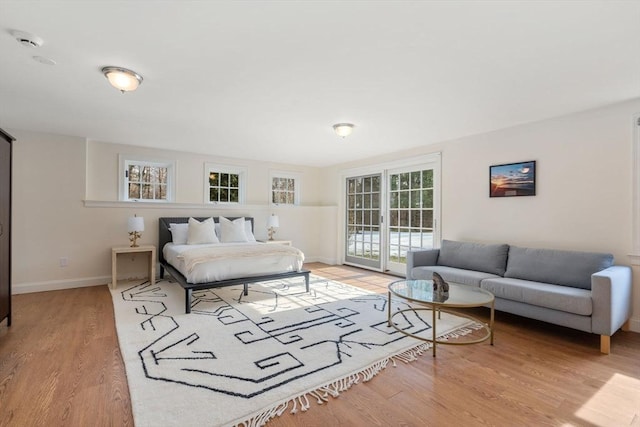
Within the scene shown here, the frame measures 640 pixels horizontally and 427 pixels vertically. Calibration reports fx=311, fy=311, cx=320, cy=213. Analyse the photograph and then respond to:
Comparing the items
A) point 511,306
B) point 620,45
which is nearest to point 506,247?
point 511,306

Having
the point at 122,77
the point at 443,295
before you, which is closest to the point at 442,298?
the point at 443,295

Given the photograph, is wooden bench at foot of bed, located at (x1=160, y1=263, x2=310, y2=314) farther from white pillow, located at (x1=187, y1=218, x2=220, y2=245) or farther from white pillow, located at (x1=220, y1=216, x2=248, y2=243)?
white pillow, located at (x1=220, y1=216, x2=248, y2=243)

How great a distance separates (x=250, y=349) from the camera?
2.45m

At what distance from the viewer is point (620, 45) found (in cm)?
202

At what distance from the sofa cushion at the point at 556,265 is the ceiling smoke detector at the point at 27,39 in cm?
453

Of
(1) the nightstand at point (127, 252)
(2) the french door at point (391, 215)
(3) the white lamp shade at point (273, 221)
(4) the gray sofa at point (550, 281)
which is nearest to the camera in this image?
(4) the gray sofa at point (550, 281)

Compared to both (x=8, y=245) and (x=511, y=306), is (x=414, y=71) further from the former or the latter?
(x=8, y=245)

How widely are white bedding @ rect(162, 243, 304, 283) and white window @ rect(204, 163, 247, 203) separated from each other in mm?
1759

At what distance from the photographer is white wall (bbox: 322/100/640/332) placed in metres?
3.06

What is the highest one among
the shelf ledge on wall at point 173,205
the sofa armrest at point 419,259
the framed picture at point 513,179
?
the framed picture at point 513,179

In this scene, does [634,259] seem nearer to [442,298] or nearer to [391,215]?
[442,298]

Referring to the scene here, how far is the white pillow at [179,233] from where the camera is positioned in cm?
496

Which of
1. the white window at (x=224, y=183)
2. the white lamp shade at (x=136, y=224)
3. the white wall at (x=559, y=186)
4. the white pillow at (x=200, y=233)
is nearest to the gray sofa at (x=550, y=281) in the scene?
the white wall at (x=559, y=186)

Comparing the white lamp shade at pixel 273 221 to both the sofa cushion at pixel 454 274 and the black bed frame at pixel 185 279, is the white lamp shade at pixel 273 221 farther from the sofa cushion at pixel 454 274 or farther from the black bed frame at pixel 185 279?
the sofa cushion at pixel 454 274
